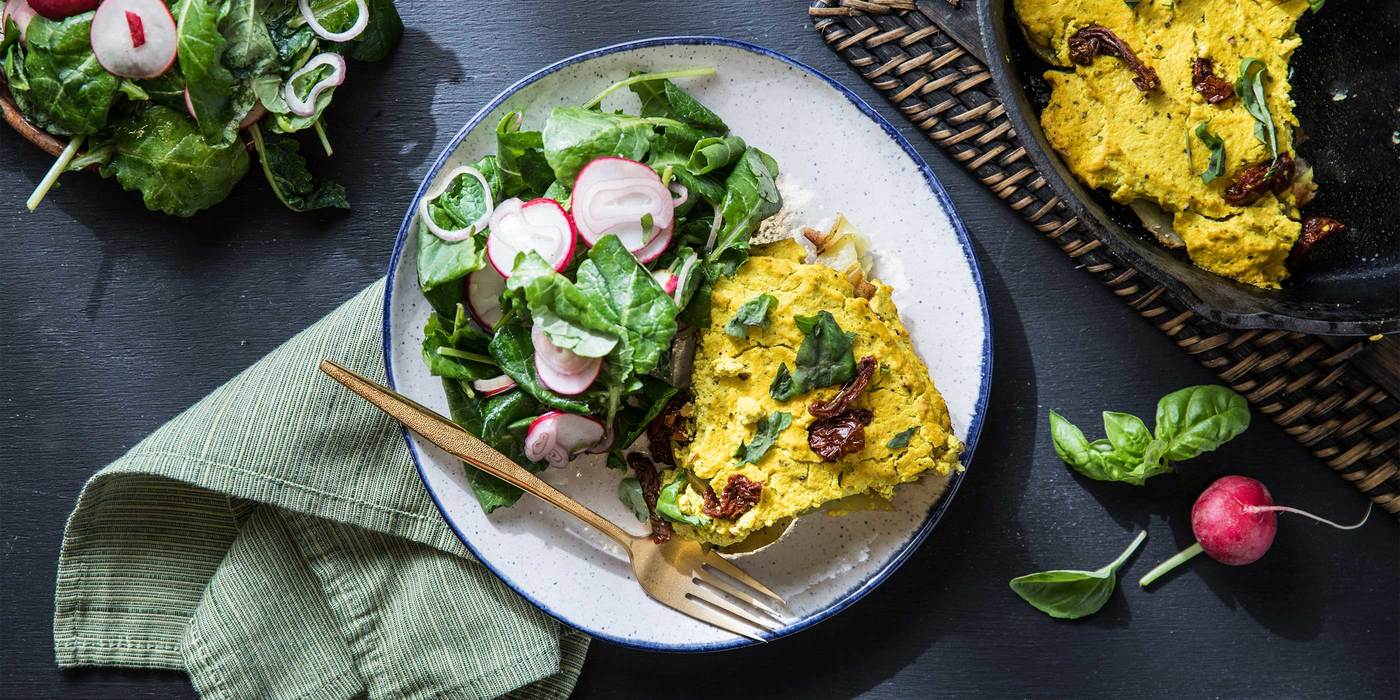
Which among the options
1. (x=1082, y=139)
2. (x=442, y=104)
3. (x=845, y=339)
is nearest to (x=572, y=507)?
(x=845, y=339)

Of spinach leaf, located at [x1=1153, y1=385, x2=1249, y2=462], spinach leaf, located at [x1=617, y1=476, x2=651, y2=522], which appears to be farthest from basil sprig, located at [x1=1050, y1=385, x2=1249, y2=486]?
spinach leaf, located at [x1=617, y1=476, x2=651, y2=522]

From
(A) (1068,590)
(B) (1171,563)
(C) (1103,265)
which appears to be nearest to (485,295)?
(C) (1103,265)

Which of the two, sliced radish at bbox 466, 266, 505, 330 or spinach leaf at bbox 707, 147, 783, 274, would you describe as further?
sliced radish at bbox 466, 266, 505, 330

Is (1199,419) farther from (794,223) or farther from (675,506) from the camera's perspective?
(675,506)

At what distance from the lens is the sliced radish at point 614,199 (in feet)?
7.59

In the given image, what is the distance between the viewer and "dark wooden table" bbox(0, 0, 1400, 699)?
9.18 feet

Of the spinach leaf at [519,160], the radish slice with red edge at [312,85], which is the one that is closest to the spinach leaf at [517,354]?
the spinach leaf at [519,160]

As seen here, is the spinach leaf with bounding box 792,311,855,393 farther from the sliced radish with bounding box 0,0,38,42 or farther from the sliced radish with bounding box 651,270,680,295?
the sliced radish with bounding box 0,0,38,42

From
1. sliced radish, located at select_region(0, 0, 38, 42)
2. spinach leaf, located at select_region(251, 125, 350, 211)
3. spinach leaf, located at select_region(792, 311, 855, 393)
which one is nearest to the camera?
spinach leaf, located at select_region(792, 311, 855, 393)

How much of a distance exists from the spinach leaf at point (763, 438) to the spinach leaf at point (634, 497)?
349 millimetres

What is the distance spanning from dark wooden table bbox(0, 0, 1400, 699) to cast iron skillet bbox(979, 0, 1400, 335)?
34cm

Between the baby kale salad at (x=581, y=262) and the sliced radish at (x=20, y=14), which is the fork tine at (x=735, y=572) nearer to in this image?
the baby kale salad at (x=581, y=262)

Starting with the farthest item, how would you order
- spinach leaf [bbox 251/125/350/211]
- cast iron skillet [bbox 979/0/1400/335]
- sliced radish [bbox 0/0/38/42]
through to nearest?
spinach leaf [bbox 251/125/350/211]
sliced radish [bbox 0/0/38/42]
cast iron skillet [bbox 979/0/1400/335]

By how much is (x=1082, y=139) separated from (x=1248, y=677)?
161cm
